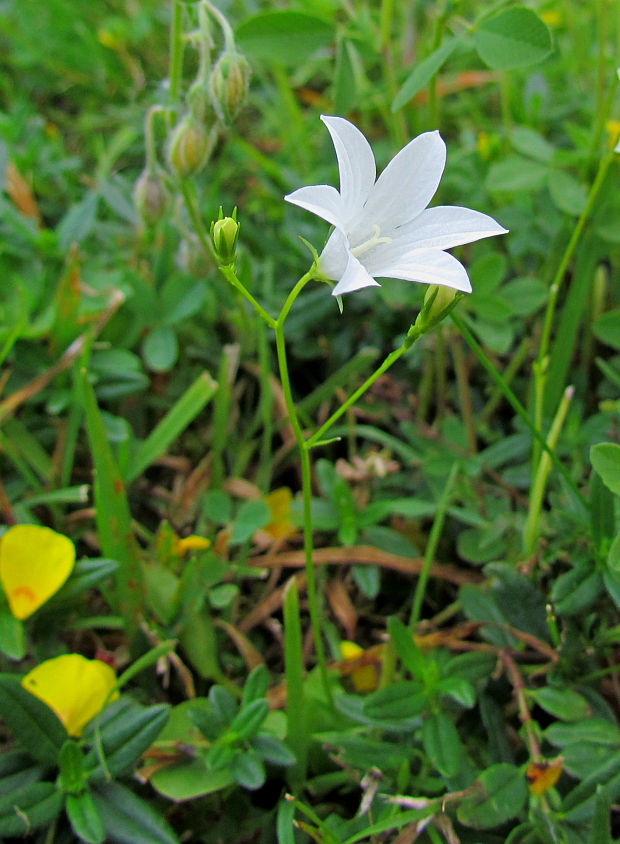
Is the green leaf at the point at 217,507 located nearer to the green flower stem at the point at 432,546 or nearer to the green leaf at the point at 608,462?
the green flower stem at the point at 432,546

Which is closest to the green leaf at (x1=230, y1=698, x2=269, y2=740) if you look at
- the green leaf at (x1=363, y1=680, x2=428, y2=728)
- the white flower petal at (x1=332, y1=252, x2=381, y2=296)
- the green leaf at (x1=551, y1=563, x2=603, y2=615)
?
the green leaf at (x1=363, y1=680, x2=428, y2=728)

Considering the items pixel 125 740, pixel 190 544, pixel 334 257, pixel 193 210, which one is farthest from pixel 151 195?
pixel 125 740

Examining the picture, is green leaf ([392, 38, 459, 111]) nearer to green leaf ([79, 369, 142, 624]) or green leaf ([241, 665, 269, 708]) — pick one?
green leaf ([79, 369, 142, 624])

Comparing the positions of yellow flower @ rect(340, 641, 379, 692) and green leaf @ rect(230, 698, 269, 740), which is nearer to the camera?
green leaf @ rect(230, 698, 269, 740)

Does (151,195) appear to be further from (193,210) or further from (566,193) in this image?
(566,193)

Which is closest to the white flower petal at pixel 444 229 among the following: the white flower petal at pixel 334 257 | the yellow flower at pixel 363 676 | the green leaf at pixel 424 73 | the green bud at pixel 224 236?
the white flower petal at pixel 334 257

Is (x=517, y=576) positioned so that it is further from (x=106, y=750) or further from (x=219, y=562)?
(x=106, y=750)
